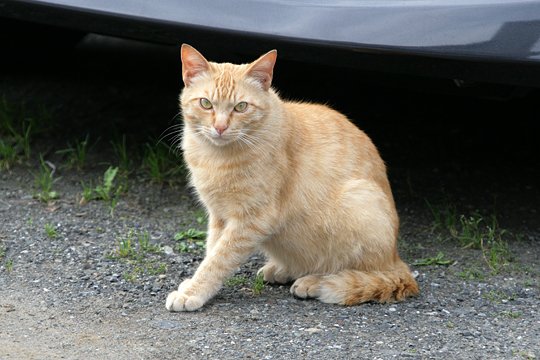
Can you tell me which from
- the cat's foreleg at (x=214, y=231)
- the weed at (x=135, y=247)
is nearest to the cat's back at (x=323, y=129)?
the cat's foreleg at (x=214, y=231)

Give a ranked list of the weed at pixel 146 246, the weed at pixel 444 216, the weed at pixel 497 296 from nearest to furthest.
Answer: the weed at pixel 497 296
the weed at pixel 146 246
the weed at pixel 444 216

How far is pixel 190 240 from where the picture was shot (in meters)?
4.15

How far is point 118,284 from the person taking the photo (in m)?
3.65

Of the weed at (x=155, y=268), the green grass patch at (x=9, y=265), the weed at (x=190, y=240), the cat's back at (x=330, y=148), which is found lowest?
the weed at (x=190, y=240)

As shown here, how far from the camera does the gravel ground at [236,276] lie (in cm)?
318

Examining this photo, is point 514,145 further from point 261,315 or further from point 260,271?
point 261,315

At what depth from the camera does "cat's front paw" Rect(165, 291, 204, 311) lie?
3.43 m

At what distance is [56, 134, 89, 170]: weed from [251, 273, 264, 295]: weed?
4.85 ft

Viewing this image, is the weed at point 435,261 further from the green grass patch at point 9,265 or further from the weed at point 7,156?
the weed at point 7,156

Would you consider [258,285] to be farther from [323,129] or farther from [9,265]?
[9,265]

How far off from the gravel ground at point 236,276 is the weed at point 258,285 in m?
0.02

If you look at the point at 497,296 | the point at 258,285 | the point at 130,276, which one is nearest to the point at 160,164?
the point at 130,276

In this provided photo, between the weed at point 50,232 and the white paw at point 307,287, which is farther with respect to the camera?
the weed at point 50,232

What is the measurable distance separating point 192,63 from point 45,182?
1390mm
